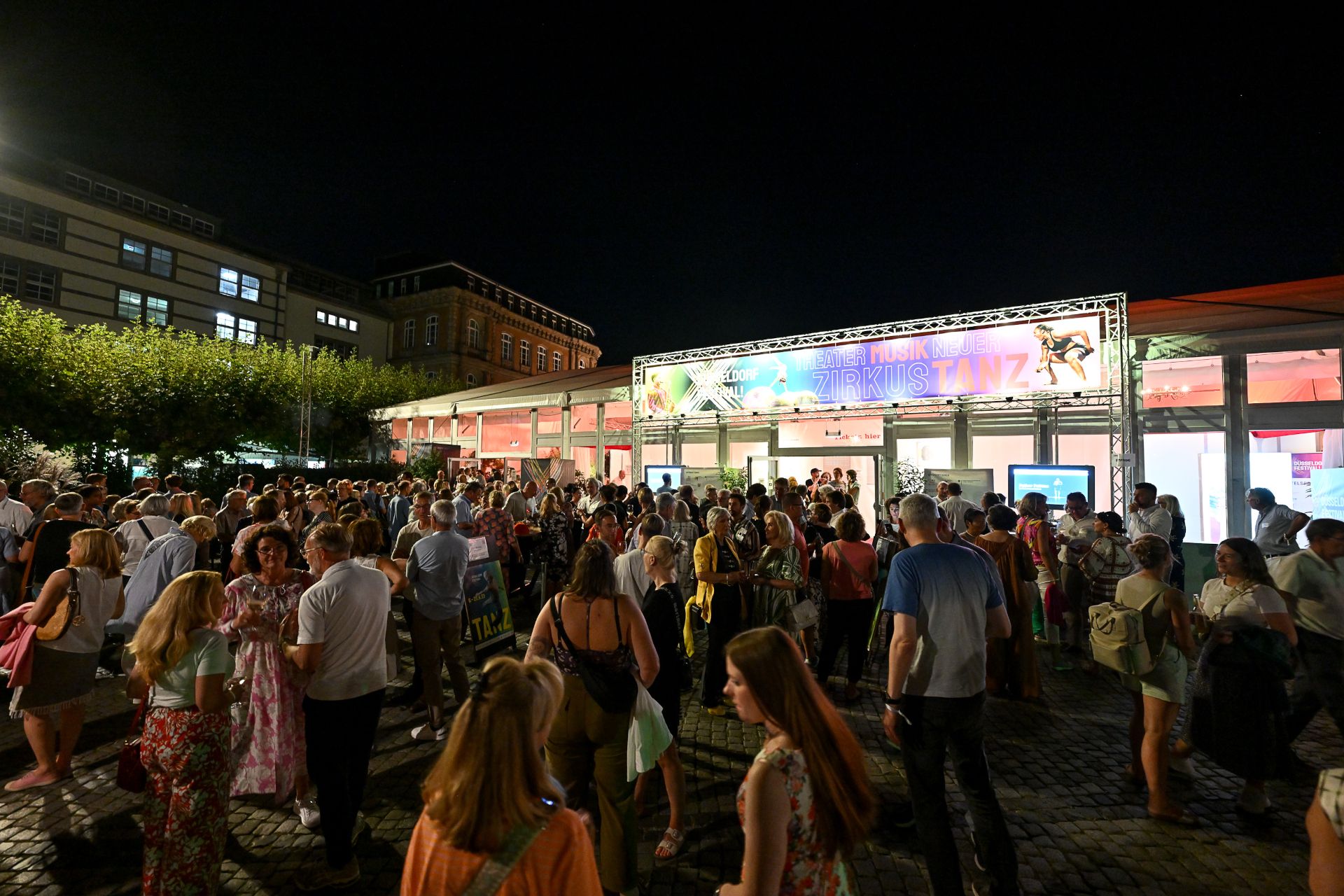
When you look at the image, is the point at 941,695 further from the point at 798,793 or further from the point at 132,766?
the point at 132,766

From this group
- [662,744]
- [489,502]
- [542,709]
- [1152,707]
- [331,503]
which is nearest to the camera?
[542,709]

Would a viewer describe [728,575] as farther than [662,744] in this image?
Yes

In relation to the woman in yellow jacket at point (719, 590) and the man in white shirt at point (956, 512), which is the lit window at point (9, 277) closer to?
the woman in yellow jacket at point (719, 590)

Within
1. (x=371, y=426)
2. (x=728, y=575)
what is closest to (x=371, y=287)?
(x=371, y=426)

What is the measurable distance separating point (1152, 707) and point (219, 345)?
31377 mm

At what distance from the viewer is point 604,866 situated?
2777 mm

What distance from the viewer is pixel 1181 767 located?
14.3 ft

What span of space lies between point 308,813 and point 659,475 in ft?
35.6

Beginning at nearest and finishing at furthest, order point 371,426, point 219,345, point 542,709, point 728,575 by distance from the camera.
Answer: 1. point 542,709
2. point 728,575
3. point 219,345
4. point 371,426

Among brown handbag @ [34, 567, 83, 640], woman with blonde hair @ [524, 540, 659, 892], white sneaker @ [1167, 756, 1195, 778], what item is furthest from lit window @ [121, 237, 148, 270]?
white sneaker @ [1167, 756, 1195, 778]

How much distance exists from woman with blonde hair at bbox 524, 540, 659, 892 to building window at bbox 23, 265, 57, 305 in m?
34.5

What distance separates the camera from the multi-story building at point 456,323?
43844mm

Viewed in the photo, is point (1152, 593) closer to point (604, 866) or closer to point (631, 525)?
point (604, 866)

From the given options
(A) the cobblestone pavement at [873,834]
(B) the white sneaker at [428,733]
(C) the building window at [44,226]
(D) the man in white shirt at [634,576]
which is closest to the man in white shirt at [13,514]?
(A) the cobblestone pavement at [873,834]
